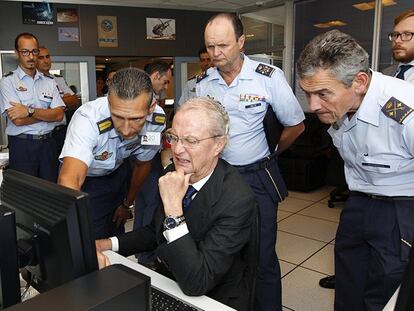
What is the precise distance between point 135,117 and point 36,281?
0.89 metres

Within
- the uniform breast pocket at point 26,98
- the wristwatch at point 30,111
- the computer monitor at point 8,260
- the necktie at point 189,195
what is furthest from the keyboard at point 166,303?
the uniform breast pocket at point 26,98

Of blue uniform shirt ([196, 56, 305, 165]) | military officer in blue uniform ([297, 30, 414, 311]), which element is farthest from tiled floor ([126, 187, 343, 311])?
blue uniform shirt ([196, 56, 305, 165])

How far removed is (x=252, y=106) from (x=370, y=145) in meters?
0.82

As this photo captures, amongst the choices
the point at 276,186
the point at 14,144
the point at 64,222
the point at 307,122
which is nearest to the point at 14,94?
the point at 14,144

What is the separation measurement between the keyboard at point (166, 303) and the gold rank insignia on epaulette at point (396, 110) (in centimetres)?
93

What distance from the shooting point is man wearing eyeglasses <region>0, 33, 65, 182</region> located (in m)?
3.44

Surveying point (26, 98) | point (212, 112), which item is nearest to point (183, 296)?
point (212, 112)

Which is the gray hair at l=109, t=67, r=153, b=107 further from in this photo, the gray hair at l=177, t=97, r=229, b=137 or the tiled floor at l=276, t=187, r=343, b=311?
the tiled floor at l=276, t=187, r=343, b=311

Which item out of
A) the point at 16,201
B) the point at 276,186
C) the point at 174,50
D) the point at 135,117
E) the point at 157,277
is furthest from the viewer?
the point at 174,50

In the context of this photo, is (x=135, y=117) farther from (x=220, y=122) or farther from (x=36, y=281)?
(x=36, y=281)

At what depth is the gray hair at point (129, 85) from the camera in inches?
64.8

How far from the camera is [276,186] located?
212 cm

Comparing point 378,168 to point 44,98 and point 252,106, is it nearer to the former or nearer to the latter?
point 252,106

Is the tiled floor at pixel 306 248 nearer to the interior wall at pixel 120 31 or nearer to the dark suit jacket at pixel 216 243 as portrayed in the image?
the dark suit jacket at pixel 216 243
